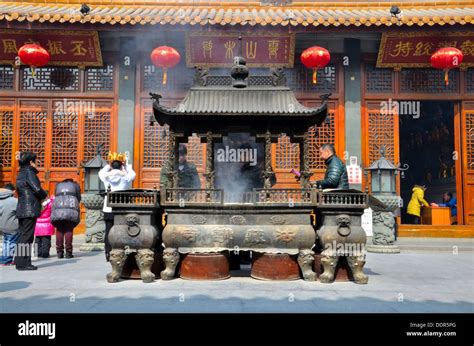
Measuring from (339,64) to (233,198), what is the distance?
6576 mm

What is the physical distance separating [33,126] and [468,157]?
41.3 feet

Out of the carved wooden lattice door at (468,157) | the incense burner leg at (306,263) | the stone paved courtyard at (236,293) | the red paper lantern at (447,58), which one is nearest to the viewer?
the stone paved courtyard at (236,293)

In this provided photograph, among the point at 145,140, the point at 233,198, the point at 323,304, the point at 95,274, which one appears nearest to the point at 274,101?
the point at 233,198

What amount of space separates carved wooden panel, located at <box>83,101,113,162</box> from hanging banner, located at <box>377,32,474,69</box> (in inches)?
317

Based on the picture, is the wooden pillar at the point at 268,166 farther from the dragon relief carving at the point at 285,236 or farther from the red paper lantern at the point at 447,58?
the red paper lantern at the point at 447,58

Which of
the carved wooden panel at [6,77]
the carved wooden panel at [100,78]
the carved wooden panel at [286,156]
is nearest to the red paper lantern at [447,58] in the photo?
the carved wooden panel at [286,156]

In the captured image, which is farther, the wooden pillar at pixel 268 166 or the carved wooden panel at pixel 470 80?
the carved wooden panel at pixel 470 80

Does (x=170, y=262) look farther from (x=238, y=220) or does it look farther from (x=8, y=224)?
(x=8, y=224)

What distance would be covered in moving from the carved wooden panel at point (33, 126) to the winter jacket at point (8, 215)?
14.6 ft

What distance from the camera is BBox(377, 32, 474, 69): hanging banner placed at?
10555 mm

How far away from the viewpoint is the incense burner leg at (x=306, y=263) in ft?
18.2

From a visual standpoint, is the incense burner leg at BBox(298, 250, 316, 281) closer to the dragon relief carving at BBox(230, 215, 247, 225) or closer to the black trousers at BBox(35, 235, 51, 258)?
the dragon relief carving at BBox(230, 215, 247, 225)

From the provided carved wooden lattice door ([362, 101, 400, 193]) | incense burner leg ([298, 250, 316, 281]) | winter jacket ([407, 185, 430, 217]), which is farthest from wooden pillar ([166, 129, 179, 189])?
winter jacket ([407, 185, 430, 217])

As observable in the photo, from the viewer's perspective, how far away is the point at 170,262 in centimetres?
561
